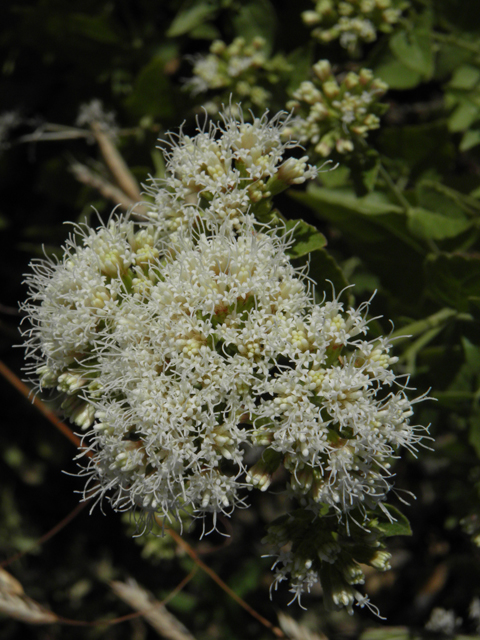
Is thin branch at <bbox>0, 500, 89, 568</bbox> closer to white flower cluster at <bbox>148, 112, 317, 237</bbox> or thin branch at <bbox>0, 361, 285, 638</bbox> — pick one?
thin branch at <bbox>0, 361, 285, 638</bbox>

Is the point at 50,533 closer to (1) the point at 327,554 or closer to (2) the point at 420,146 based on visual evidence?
(1) the point at 327,554

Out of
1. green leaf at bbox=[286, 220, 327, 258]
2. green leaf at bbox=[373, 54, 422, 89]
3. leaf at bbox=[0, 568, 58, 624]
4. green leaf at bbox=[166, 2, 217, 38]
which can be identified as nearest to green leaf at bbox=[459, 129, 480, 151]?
green leaf at bbox=[373, 54, 422, 89]

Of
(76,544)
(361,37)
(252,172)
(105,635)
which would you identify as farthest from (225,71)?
(105,635)

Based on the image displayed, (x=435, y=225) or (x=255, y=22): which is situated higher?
(x=255, y=22)

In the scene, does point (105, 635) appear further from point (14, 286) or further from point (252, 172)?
point (252, 172)

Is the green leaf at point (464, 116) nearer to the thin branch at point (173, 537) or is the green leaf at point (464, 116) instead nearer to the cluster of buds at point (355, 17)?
the cluster of buds at point (355, 17)

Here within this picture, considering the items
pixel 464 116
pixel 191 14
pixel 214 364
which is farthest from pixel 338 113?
pixel 214 364
